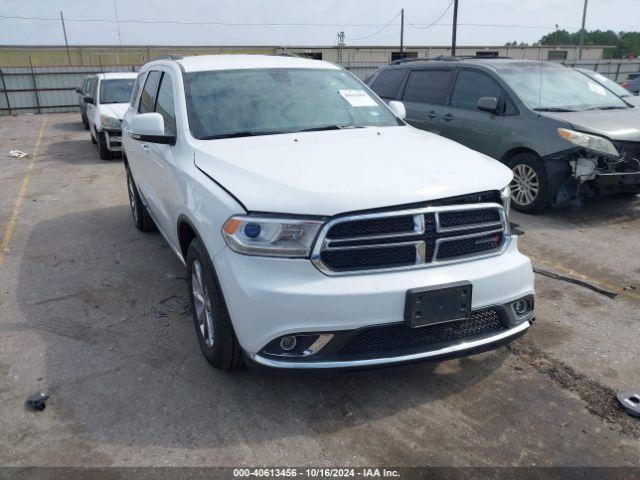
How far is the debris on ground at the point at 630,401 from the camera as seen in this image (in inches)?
114

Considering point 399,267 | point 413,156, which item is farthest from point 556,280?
point 399,267

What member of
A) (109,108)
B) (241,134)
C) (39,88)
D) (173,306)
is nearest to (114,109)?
(109,108)

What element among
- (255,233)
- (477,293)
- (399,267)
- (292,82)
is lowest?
(477,293)

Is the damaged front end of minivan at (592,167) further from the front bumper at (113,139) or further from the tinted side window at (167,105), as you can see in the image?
the front bumper at (113,139)

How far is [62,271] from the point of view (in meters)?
5.15

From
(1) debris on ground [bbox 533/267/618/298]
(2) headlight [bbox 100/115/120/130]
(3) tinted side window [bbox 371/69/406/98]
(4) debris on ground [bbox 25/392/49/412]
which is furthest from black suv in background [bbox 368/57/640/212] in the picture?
(2) headlight [bbox 100/115/120/130]

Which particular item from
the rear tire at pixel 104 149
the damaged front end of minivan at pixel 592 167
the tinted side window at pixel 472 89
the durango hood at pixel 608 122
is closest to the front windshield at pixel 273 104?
the damaged front end of minivan at pixel 592 167

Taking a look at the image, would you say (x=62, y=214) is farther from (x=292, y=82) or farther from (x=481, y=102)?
(x=481, y=102)

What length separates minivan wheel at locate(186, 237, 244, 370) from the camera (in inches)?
115

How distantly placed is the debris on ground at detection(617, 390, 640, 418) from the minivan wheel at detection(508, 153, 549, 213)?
373cm

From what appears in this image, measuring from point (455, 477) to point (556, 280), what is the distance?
9.16 ft

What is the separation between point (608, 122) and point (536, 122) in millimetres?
813

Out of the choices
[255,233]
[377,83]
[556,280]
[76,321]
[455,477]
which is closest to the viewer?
[455,477]

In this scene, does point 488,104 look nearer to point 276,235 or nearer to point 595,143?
point 595,143
